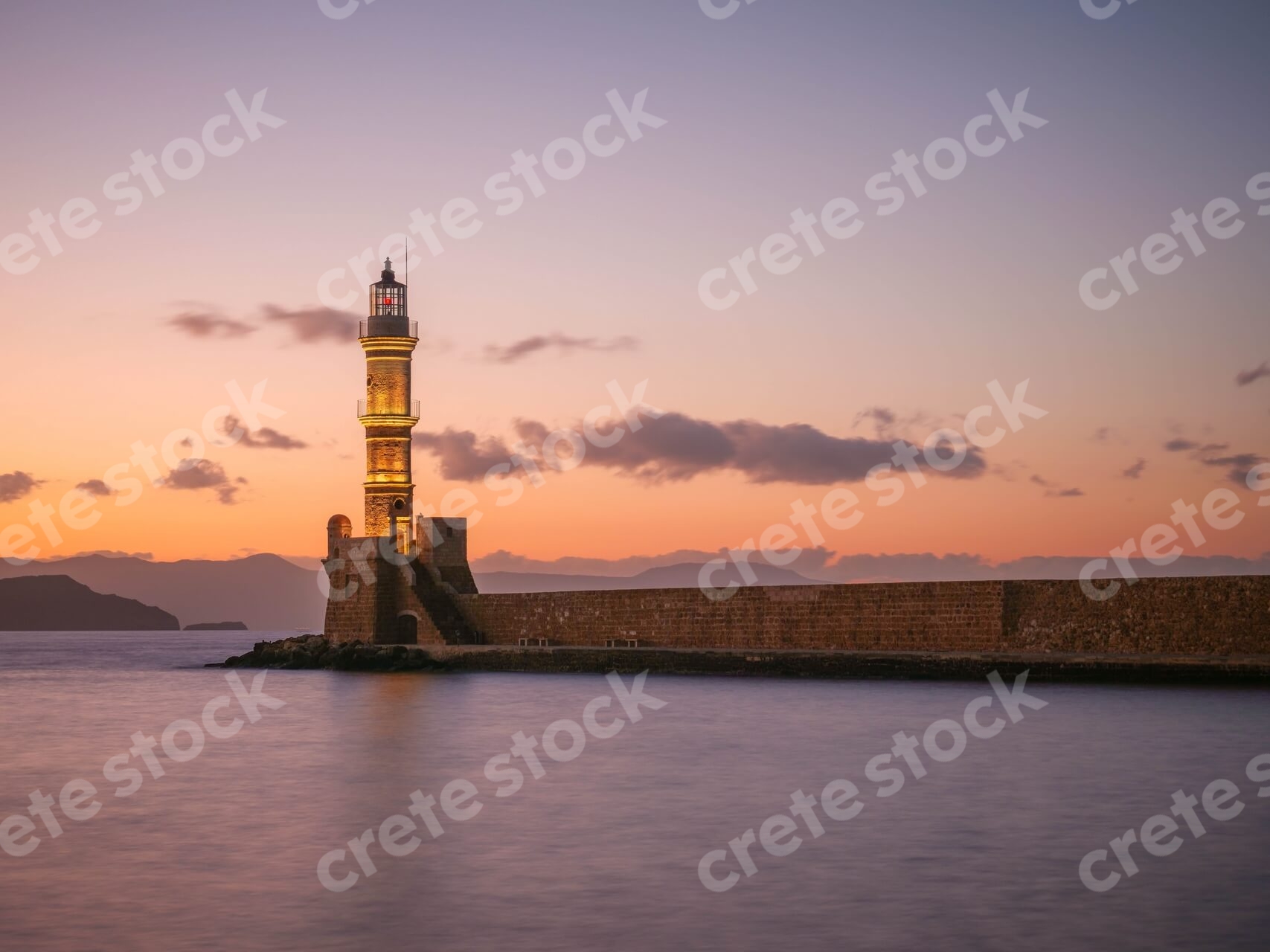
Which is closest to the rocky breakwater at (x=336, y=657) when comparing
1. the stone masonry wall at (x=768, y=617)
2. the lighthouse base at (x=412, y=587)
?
the lighthouse base at (x=412, y=587)

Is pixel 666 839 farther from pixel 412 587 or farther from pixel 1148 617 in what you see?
pixel 412 587

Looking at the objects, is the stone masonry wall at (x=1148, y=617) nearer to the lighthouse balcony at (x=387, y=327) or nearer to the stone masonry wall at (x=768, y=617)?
the stone masonry wall at (x=768, y=617)

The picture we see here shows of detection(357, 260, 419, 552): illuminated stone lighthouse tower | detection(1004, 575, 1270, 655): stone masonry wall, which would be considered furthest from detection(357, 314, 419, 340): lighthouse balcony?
detection(1004, 575, 1270, 655): stone masonry wall

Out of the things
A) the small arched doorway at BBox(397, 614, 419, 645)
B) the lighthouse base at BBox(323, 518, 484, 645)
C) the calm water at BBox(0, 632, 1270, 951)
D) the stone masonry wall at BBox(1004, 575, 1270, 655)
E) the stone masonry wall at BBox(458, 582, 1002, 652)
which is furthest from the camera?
the small arched doorway at BBox(397, 614, 419, 645)

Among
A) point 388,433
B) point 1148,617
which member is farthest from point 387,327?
point 1148,617

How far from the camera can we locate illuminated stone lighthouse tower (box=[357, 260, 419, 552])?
92.7ft

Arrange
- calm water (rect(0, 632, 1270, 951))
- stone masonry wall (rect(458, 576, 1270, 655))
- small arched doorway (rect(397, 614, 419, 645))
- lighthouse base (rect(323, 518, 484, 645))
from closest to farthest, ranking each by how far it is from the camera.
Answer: calm water (rect(0, 632, 1270, 951)) → stone masonry wall (rect(458, 576, 1270, 655)) → lighthouse base (rect(323, 518, 484, 645)) → small arched doorway (rect(397, 614, 419, 645))

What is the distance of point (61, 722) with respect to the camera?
1992 cm

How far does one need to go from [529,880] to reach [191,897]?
184cm

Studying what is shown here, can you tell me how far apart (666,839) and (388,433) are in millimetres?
19500

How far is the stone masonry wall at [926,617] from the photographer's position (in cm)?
1795

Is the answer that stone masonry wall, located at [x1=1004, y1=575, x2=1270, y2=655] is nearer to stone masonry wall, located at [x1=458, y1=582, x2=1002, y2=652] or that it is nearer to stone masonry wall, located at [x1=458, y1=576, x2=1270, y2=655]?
stone masonry wall, located at [x1=458, y1=576, x2=1270, y2=655]

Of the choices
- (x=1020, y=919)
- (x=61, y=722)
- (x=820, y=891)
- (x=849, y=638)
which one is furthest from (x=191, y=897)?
(x=849, y=638)

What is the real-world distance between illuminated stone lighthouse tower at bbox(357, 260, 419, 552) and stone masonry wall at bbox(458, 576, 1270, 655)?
9.02 feet
